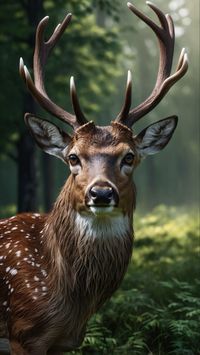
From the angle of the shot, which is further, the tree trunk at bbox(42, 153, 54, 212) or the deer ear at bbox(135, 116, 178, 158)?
the tree trunk at bbox(42, 153, 54, 212)

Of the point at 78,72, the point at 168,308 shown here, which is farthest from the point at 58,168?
the point at 168,308

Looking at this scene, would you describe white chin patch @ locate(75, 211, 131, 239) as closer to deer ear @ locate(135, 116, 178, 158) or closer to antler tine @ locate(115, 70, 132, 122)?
deer ear @ locate(135, 116, 178, 158)

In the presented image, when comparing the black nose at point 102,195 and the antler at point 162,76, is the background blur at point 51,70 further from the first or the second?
the black nose at point 102,195

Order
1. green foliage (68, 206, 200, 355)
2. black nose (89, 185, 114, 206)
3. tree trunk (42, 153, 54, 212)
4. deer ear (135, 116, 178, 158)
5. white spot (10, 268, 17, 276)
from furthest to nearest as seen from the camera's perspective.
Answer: tree trunk (42, 153, 54, 212)
green foliage (68, 206, 200, 355)
deer ear (135, 116, 178, 158)
white spot (10, 268, 17, 276)
black nose (89, 185, 114, 206)

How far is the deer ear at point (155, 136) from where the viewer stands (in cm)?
564

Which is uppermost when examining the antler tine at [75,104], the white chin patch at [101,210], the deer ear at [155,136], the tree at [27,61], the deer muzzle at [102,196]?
the tree at [27,61]

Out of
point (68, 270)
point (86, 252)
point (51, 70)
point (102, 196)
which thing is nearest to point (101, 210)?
point (102, 196)

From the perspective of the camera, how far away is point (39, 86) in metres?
6.00

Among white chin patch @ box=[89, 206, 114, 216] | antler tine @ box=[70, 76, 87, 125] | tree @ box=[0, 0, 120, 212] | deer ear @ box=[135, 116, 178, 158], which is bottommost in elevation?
white chin patch @ box=[89, 206, 114, 216]

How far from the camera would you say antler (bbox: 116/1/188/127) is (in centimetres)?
552

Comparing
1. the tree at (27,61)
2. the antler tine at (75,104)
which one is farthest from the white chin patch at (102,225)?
the tree at (27,61)

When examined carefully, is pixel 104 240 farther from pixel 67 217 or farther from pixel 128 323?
pixel 128 323

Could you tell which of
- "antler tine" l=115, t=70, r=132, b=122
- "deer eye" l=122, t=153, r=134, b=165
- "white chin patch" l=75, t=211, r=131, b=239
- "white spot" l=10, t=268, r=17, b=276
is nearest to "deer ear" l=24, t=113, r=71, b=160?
"antler tine" l=115, t=70, r=132, b=122

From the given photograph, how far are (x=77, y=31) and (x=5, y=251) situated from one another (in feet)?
32.6
